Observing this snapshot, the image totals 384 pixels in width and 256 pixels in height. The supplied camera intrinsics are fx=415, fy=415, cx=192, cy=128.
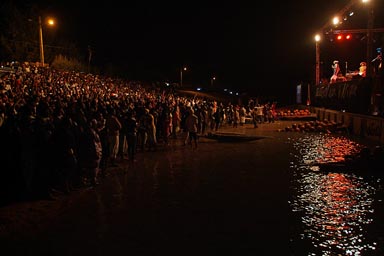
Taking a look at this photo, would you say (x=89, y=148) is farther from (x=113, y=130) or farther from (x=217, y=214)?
(x=217, y=214)

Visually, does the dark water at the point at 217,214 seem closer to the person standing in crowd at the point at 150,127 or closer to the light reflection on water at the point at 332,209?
the light reflection on water at the point at 332,209

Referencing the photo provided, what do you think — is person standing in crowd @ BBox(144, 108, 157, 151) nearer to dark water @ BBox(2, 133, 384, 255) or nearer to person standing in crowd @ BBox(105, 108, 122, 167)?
person standing in crowd @ BBox(105, 108, 122, 167)

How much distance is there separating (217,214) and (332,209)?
2309mm

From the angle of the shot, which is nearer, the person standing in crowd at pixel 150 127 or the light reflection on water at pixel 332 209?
the light reflection on water at pixel 332 209

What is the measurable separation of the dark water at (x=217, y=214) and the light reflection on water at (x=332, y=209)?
0.02 metres

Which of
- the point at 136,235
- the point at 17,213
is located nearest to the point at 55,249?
the point at 136,235

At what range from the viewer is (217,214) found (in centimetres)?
781

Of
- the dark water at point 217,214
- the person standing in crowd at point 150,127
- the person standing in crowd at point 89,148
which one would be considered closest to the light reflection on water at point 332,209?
the dark water at point 217,214

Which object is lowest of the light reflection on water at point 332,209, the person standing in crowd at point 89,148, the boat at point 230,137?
the light reflection on water at point 332,209

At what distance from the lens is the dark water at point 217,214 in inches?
245

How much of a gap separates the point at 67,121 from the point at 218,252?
4973mm

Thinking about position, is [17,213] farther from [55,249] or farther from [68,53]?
[68,53]

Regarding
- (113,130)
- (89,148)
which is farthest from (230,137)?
(89,148)

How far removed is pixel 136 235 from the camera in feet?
22.0
